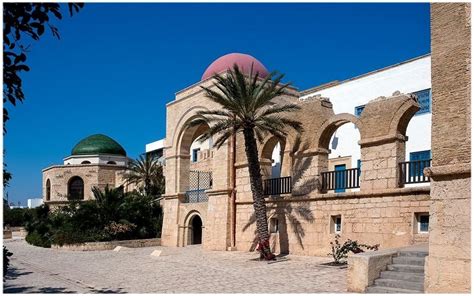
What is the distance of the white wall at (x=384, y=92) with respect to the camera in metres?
18.6

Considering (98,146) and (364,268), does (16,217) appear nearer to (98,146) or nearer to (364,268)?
(98,146)

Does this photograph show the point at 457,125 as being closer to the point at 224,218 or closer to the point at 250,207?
the point at 250,207

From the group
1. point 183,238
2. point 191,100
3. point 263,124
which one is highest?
point 191,100

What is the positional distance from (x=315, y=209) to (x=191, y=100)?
8616mm

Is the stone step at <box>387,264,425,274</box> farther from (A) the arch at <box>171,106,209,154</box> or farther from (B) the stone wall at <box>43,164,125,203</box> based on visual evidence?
(B) the stone wall at <box>43,164,125,203</box>

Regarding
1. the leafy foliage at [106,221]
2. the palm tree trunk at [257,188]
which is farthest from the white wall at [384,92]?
the leafy foliage at [106,221]

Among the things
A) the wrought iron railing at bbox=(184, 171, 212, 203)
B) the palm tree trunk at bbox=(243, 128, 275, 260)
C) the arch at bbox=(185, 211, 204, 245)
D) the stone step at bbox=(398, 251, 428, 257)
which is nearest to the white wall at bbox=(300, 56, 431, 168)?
the wrought iron railing at bbox=(184, 171, 212, 203)

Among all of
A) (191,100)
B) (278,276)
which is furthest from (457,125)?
(191,100)

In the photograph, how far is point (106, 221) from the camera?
22906 mm

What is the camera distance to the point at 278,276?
36.4 feet

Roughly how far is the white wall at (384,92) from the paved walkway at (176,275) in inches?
304

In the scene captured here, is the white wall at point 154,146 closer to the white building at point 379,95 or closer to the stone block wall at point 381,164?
the white building at point 379,95

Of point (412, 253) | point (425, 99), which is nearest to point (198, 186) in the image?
point (425, 99)

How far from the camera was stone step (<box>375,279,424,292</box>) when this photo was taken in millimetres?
7858
